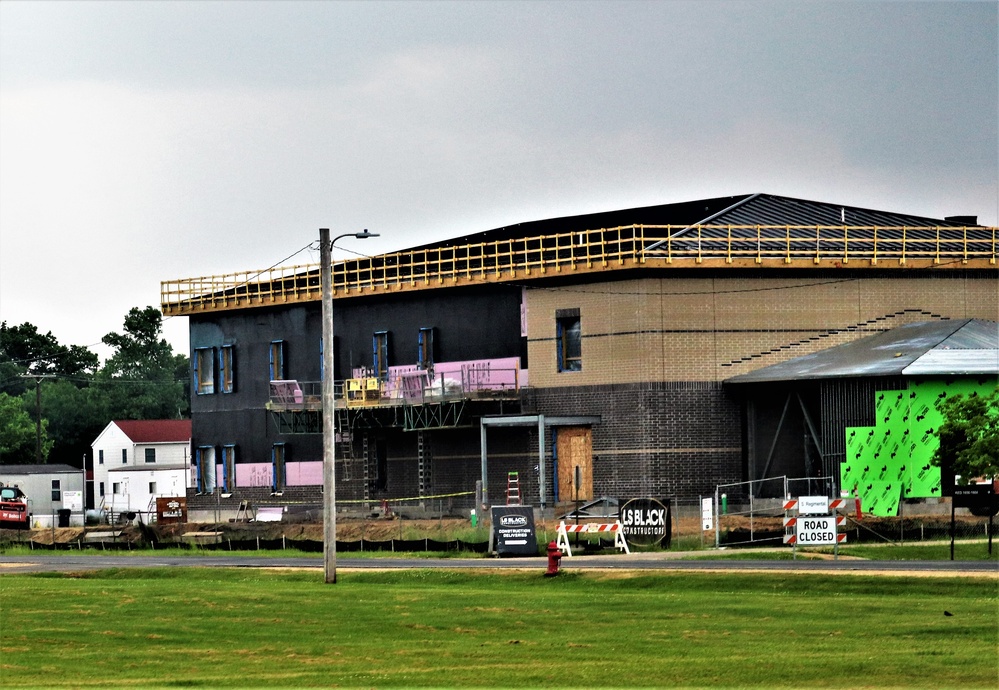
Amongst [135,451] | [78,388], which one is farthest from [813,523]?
[78,388]

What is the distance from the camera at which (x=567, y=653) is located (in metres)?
25.8

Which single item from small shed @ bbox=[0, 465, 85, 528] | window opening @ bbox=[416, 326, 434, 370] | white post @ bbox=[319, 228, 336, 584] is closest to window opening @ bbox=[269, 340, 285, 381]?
window opening @ bbox=[416, 326, 434, 370]

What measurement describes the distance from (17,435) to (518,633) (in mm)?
100510

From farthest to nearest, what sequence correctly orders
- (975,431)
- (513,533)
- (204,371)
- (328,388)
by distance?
(204,371) → (513,533) → (975,431) → (328,388)

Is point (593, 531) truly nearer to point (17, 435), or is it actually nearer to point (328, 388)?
point (328, 388)

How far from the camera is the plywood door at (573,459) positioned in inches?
2441

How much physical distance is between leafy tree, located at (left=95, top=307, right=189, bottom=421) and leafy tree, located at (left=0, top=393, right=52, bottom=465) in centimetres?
1290

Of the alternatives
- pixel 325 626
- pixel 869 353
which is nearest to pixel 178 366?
pixel 869 353

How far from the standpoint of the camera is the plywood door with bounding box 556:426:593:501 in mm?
62000

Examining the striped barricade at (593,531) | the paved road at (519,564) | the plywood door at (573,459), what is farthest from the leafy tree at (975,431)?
the plywood door at (573,459)

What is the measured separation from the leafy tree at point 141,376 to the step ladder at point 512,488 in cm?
8034

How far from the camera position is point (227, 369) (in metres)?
78.6

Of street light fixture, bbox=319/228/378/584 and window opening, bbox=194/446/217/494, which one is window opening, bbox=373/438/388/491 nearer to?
window opening, bbox=194/446/217/494

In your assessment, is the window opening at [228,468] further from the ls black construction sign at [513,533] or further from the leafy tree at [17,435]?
the leafy tree at [17,435]
